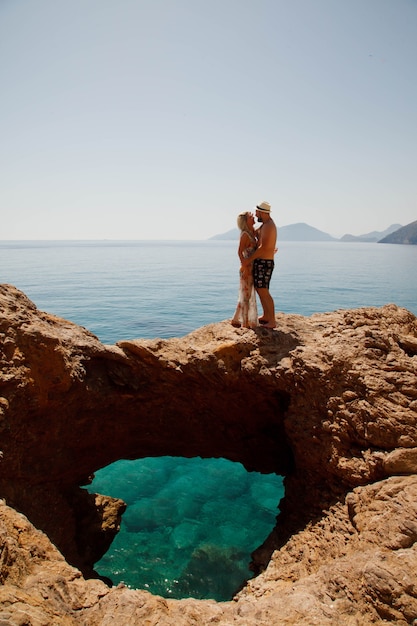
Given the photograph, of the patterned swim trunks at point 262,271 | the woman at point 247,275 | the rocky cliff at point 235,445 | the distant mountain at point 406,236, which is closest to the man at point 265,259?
the patterned swim trunks at point 262,271

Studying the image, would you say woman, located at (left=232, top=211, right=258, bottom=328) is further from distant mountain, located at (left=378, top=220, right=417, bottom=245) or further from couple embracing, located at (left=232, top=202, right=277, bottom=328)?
distant mountain, located at (left=378, top=220, right=417, bottom=245)

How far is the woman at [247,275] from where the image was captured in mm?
6773

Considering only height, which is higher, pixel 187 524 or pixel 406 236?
pixel 406 236

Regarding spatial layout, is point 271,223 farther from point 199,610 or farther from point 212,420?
point 199,610

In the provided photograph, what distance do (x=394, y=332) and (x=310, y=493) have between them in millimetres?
2754

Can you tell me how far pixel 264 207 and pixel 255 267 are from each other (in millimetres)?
1005

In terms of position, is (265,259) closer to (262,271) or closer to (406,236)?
(262,271)

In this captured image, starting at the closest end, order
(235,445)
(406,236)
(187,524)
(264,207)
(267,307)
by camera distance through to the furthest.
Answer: (264,207) → (267,307) → (235,445) → (187,524) → (406,236)

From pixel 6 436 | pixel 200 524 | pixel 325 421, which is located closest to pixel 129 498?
pixel 200 524

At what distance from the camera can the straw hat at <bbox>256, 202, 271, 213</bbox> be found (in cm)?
645

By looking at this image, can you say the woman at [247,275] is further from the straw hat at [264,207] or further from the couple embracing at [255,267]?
the straw hat at [264,207]

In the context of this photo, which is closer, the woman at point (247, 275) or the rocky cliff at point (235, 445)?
the rocky cliff at point (235, 445)

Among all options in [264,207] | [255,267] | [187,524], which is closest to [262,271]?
[255,267]

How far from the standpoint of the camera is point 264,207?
6469 millimetres
